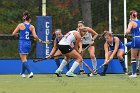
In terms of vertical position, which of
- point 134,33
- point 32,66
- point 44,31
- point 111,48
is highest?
point 44,31

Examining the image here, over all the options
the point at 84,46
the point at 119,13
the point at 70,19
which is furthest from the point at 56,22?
the point at 84,46

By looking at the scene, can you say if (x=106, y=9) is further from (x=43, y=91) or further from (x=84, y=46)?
(x=43, y=91)

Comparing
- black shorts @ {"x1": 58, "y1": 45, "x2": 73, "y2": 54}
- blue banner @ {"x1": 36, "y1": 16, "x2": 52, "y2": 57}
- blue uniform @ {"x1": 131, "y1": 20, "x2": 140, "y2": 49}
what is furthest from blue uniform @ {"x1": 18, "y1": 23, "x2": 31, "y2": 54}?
blue banner @ {"x1": 36, "y1": 16, "x2": 52, "y2": 57}

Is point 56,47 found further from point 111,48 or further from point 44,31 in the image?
point 44,31

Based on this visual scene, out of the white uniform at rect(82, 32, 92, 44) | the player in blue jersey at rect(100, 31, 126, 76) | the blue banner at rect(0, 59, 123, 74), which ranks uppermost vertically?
the white uniform at rect(82, 32, 92, 44)

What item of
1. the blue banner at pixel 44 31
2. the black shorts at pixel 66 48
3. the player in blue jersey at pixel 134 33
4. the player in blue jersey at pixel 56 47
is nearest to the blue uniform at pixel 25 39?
the black shorts at pixel 66 48

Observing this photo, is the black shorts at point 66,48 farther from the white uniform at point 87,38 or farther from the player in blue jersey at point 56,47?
the white uniform at point 87,38

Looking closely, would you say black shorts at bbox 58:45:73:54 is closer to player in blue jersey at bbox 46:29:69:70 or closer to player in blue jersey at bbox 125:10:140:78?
player in blue jersey at bbox 125:10:140:78

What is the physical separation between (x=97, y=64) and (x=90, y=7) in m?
8.93

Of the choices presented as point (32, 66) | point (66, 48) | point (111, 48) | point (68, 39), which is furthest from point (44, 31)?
point (66, 48)

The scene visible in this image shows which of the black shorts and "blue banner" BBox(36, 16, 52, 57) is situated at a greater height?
"blue banner" BBox(36, 16, 52, 57)

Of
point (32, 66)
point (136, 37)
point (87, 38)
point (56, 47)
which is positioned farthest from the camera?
point (32, 66)

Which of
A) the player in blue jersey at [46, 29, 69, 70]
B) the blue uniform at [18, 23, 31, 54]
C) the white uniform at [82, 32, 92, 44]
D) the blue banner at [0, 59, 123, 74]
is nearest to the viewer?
the blue uniform at [18, 23, 31, 54]

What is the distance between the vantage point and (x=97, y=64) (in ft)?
75.4
